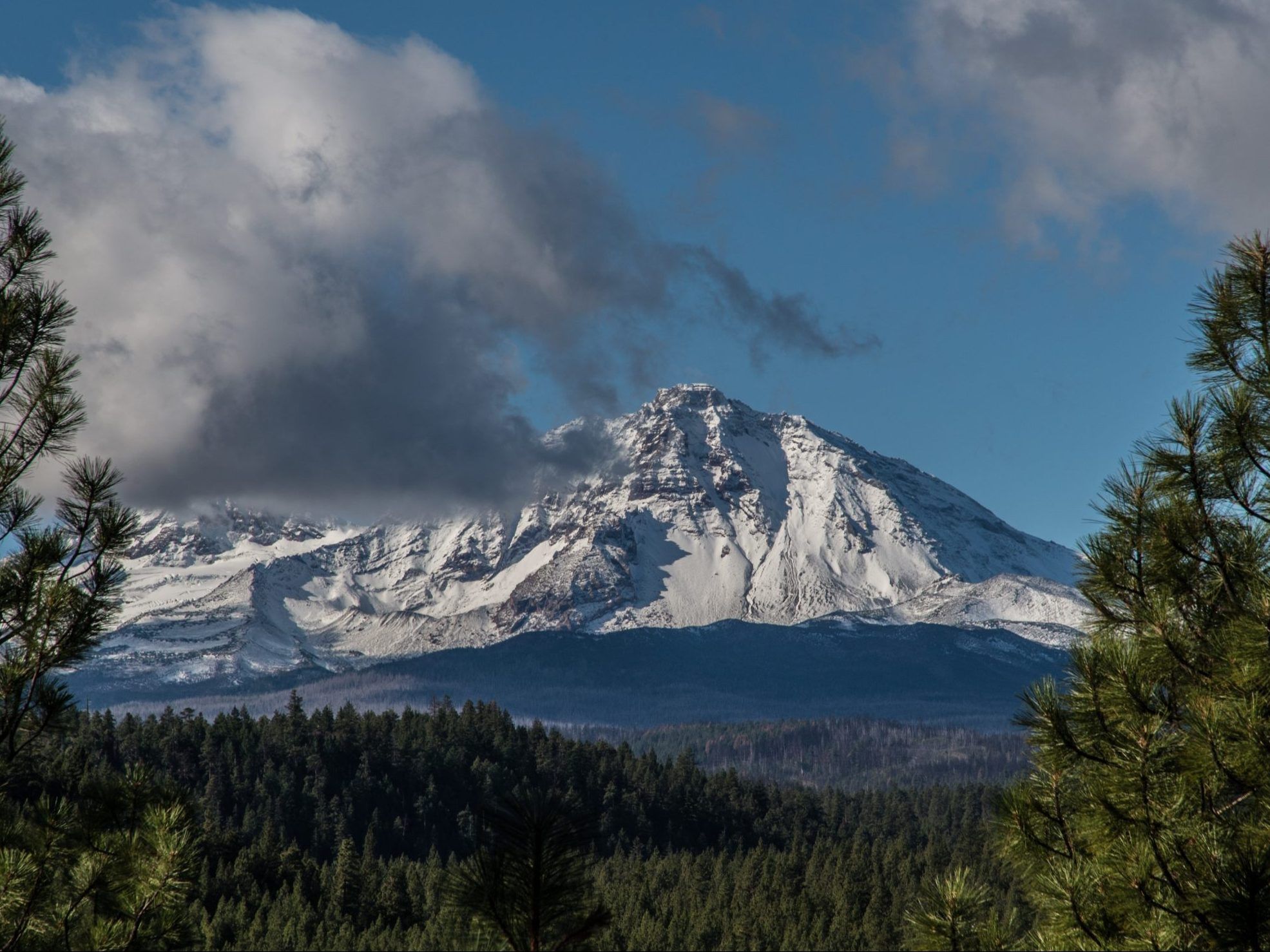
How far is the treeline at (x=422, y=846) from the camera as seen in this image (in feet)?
349

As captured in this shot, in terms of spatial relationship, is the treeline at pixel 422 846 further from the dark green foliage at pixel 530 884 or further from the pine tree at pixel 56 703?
the dark green foliage at pixel 530 884

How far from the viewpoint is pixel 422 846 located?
577 ft

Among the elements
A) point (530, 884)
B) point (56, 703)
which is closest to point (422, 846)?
point (56, 703)

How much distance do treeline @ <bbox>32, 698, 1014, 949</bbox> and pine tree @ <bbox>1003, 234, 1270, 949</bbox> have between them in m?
44.4

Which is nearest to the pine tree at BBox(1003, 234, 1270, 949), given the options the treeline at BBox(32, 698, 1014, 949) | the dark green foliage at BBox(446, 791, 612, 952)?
the dark green foliage at BBox(446, 791, 612, 952)

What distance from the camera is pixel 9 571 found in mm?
15742

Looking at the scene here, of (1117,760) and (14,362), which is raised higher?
(14,362)

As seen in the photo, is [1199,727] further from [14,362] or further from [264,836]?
[264,836]

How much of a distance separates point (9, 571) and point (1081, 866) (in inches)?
501

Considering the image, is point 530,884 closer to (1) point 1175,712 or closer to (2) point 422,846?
(1) point 1175,712

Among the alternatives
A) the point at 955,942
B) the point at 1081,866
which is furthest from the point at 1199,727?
the point at 955,942

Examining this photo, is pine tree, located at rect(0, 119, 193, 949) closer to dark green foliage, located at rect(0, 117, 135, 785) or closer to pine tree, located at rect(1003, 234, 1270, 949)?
dark green foliage, located at rect(0, 117, 135, 785)

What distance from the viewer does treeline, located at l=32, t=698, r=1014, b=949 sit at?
349ft

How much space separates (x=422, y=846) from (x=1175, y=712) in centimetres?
17182
